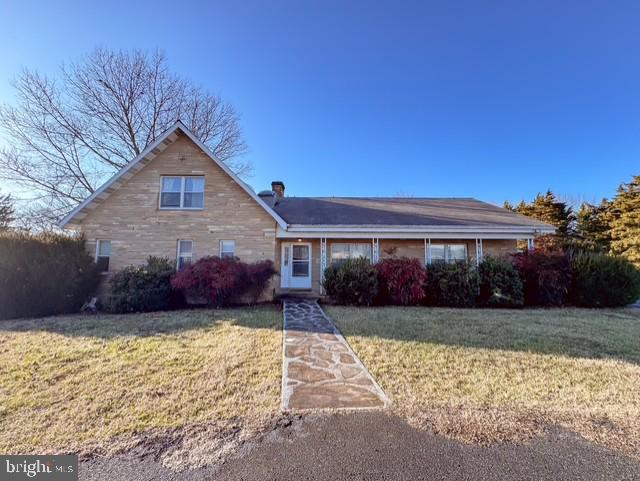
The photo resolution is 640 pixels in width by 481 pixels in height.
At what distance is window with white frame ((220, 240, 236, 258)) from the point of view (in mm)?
11578

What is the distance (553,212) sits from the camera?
24891 millimetres

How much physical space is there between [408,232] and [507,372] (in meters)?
7.97

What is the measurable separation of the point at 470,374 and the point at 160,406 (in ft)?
13.4

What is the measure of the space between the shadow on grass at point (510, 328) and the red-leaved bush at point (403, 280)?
2.05 ft

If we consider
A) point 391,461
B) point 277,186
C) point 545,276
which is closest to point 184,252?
point 277,186

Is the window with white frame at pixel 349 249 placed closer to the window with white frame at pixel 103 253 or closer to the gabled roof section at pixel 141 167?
the gabled roof section at pixel 141 167

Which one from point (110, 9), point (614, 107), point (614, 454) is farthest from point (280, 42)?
point (614, 107)

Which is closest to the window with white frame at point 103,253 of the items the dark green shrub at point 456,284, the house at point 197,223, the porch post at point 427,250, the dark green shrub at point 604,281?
the house at point 197,223

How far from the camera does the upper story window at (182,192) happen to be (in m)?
11.8

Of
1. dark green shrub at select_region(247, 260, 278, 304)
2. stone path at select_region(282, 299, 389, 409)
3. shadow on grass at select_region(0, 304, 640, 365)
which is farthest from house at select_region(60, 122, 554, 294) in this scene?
stone path at select_region(282, 299, 389, 409)

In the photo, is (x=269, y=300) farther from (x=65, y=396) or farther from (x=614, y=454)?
(x=614, y=454)

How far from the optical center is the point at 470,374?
411 cm

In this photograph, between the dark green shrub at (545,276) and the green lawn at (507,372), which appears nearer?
the green lawn at (507,372)

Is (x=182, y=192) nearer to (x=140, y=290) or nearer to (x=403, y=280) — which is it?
(x=140, y=290)
